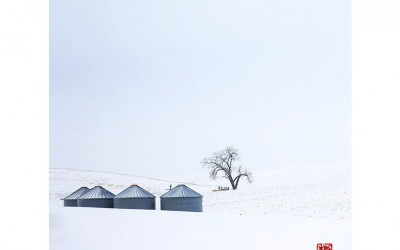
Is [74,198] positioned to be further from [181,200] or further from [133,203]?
[181,200]

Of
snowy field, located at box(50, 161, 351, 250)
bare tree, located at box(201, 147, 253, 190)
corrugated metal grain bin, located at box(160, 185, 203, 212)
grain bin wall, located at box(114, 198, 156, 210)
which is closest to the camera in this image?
snowy field, located at box(50, 161, 351, 250)

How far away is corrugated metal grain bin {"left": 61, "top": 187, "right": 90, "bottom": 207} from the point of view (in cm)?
637

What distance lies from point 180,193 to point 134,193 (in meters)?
0.50

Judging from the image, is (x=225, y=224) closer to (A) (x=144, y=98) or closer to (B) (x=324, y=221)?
(B) (x=324, y=221)

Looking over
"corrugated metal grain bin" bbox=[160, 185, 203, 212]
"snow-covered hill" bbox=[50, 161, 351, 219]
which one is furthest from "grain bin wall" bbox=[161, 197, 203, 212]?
"snow-covered hill" bbox=[50, 161, 351, 219]

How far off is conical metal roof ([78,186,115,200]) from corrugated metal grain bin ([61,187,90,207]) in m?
0.04

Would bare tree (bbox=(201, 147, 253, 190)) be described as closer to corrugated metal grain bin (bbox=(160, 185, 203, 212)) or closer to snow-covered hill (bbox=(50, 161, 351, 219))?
snow-covered hill (bbox=(50, 161, 351, 219))

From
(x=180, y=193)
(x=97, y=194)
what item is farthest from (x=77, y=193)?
(x=180, y=193)

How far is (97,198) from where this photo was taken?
21.0ft

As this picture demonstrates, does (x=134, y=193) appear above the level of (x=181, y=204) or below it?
above

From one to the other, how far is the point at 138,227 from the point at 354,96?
2867mm
